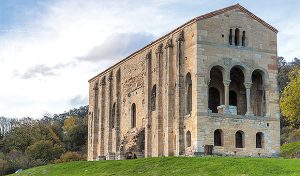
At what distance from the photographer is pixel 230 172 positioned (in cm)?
3091

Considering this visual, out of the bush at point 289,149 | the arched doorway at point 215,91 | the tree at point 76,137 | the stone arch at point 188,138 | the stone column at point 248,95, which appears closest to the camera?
the stone arch at point 188,138

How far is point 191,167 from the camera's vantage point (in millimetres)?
33656

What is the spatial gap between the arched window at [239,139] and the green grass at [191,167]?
9.80m

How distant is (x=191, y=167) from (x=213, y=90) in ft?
53.6

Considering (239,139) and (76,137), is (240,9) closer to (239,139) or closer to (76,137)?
(239,139)

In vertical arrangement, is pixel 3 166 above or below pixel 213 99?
below

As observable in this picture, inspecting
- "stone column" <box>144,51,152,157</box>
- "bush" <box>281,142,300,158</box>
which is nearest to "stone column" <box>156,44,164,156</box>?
"stone column" <box>144,51,152,157</box>

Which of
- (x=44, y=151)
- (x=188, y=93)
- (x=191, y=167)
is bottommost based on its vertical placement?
(x=44, y=151)

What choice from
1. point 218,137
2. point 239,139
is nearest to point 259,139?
point 239,139

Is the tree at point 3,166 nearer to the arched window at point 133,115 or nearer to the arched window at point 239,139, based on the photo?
the arched window at point 133,115

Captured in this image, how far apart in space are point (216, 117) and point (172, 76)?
18.4 ft

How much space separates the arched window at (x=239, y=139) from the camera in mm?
45700

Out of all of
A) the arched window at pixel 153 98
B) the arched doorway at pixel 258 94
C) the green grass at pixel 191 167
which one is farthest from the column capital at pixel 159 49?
the green grass at pixel 191 167

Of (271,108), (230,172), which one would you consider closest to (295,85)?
(271,108)
